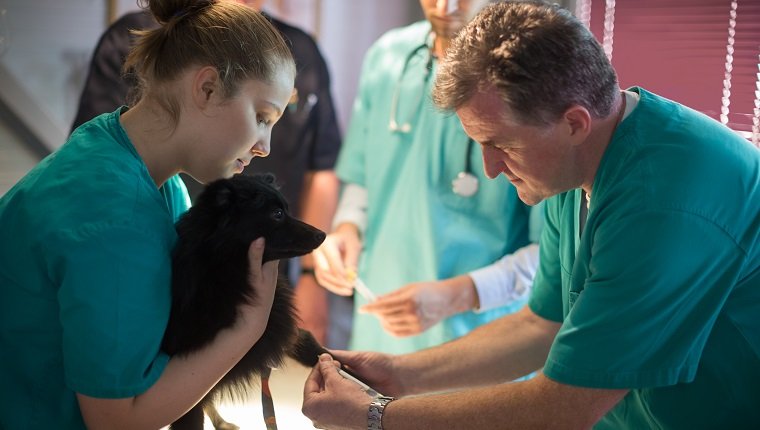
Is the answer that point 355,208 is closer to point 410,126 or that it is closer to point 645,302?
point 410,126

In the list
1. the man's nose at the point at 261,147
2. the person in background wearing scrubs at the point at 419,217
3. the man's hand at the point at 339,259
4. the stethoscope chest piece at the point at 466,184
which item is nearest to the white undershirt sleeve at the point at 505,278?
the person in background wearing scrubs at the point at 419,217

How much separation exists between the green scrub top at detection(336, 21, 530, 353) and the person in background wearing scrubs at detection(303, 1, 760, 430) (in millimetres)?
706

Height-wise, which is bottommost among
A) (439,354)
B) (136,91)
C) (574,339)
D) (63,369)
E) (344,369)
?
(439,354)

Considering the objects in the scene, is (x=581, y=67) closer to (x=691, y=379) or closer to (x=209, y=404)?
(x=691, y=379)

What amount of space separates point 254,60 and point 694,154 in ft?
2.01

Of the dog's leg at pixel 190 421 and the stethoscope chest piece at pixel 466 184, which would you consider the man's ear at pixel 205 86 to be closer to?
the dog's leg at pixel 190 421

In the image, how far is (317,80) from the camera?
2521 millimetres

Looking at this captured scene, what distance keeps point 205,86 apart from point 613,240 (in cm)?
59

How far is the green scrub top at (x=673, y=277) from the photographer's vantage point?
1.00m

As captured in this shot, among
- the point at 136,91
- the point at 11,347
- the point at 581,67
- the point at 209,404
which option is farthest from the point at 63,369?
the point at 581,67

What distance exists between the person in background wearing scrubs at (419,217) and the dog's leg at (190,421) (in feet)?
2.44

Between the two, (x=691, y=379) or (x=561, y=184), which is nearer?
(x=691, y=379)

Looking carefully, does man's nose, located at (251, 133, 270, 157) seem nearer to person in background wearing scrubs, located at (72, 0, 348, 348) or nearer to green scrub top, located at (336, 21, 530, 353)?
green scrub top, located at (336, 21, 530, 353)

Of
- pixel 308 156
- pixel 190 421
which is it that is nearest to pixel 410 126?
pixel 308 156
